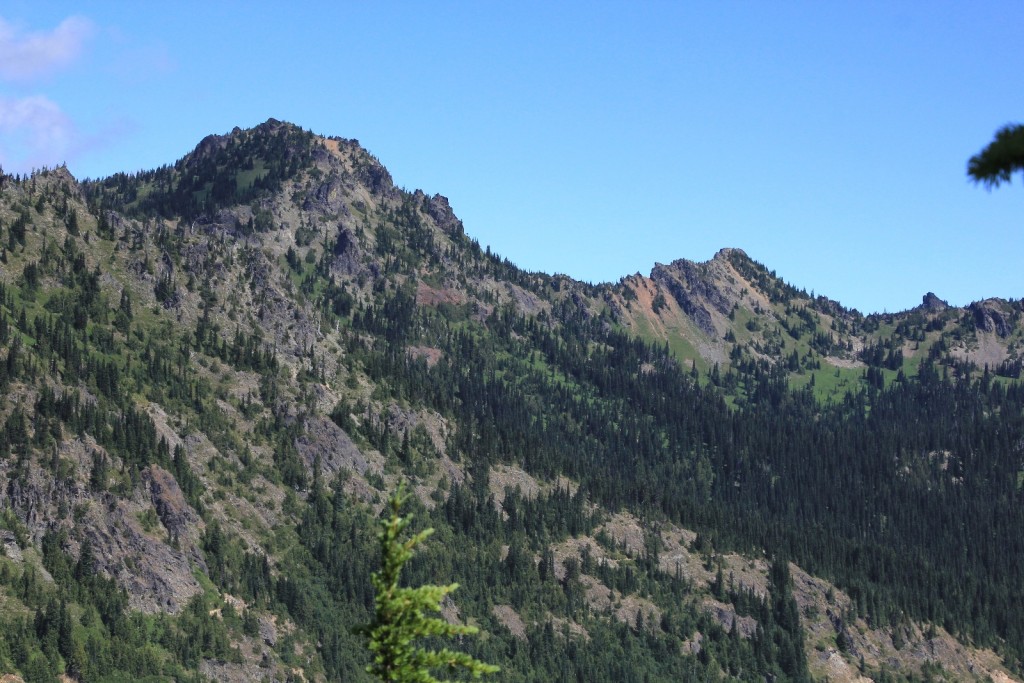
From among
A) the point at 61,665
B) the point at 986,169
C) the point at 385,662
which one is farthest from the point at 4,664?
the point at 986,169

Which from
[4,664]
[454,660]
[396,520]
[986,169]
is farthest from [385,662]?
[4,664]

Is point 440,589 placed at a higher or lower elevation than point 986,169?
lower

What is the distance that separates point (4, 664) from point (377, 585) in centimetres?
17414

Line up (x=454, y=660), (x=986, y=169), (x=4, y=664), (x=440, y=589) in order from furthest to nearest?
(x=4, y=664), (x=454, y=660), (x=440, y=589), (x=986, y=169)

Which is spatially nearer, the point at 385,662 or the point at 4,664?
the point at 385,662

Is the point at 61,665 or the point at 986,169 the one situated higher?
the point at 986,169

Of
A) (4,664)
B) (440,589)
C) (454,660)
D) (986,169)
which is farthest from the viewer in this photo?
(4,664)

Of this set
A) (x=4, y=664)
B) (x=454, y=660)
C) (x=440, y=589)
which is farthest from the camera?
(x=4, y=664)

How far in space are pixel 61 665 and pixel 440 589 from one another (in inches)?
7136

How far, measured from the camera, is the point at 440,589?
38.3 m

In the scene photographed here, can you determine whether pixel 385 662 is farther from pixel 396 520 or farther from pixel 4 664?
pixel 4 664

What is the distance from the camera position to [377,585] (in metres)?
38.7

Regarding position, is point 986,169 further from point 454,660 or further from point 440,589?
point 454,660

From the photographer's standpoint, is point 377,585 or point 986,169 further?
point 377,585
